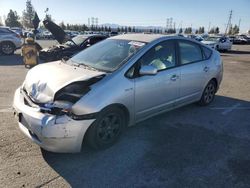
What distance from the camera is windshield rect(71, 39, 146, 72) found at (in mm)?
4172

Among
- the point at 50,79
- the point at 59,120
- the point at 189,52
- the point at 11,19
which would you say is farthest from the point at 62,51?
the point at 11,19

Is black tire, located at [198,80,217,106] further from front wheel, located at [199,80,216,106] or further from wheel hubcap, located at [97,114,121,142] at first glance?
wheel hubcap, located at [97,114,121,142]

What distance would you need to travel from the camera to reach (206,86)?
5934 millimetres

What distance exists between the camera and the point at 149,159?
12.1 feet

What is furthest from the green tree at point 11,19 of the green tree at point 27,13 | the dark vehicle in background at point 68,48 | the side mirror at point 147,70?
the side mirror at point 147,70

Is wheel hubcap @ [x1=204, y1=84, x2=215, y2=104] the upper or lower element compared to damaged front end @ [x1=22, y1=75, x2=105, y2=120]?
lower

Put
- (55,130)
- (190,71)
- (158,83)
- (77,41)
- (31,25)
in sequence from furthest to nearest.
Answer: (31,25) < (77,41) < (190,71) < (158,83) < (55,130)

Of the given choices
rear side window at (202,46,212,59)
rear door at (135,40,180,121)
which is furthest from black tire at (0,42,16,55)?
rear door at (135,40,180,121)

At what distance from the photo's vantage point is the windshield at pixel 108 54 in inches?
164

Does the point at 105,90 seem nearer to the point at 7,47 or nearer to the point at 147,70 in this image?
the point at 147,70

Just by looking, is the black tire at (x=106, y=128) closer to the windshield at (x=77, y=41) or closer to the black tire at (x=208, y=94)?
the black tire at (x=208, y=94)

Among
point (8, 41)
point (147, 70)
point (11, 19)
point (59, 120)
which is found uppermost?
point (11, 19)

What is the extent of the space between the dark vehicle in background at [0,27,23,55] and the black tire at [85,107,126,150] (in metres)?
13.6

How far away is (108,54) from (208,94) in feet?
9.20
